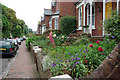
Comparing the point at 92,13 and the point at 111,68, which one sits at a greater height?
the point at 92,13

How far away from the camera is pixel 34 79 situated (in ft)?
18.6

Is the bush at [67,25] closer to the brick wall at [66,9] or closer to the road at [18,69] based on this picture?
the brick wall at [66,9]

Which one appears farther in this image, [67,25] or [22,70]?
[67,25]

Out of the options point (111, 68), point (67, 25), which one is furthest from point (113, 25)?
point (67, 25)

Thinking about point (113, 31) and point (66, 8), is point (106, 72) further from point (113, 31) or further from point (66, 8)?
point (66, 8)

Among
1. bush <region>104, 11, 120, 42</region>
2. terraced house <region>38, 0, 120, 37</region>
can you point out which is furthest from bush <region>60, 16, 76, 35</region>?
bush <region>104, 11, 120, 42</region>

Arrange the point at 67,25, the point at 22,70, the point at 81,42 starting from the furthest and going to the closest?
the point at 67,25, the point at 81,42, the point at 22,70

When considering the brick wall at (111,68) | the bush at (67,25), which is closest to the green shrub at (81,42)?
the bush at (67,25)

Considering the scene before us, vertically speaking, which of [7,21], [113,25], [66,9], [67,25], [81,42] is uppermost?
[66,9]

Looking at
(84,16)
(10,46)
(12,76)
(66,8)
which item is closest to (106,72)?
(12,76)

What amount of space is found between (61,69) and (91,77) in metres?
1.66

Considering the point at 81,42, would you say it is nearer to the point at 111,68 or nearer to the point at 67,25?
the point at 67,25

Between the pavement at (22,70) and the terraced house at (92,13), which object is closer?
the pavement at (22,70)

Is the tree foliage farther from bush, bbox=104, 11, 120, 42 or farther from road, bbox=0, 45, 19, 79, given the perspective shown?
bush, bbox=104, 11, 120, 42
